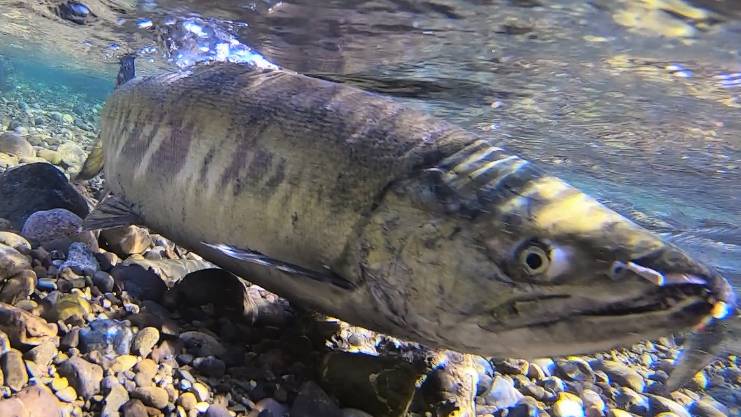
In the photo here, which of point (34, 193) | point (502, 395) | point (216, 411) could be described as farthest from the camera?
point (34, 193)

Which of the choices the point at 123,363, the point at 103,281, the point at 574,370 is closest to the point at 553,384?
the point at 574,370

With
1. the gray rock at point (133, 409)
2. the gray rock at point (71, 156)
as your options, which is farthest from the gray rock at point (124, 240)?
the gray rock at point (71, 156)

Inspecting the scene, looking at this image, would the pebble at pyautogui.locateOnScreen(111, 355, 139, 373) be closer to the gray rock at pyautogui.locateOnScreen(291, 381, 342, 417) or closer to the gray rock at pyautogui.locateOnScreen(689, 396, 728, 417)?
the gray rock at pyautogui.locateOnScreen(291, 381, 342, 417)

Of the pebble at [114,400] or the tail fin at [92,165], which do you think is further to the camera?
the tail fin at [92,165]

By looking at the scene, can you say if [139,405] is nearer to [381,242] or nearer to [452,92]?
[381,242]

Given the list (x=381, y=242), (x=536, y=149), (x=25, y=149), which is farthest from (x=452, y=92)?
(x=381, y=242)

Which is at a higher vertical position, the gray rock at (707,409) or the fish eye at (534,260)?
the fish eye at (534,260)

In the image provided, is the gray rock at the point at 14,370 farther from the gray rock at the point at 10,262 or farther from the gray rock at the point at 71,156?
the gray rock at the point at 71,156

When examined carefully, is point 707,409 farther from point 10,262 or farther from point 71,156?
point 71,156
